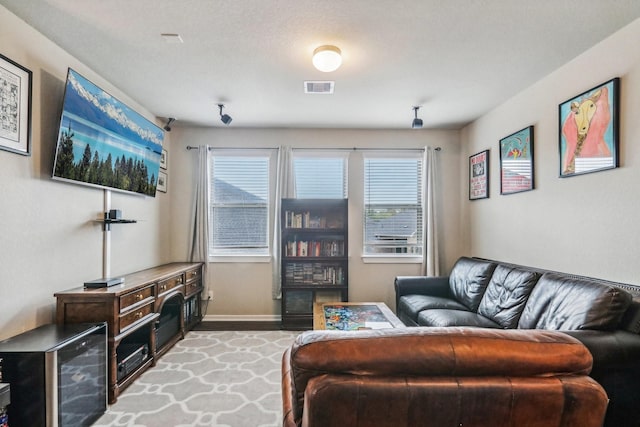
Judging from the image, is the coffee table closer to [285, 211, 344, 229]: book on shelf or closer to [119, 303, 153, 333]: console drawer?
[285, 211, 344, 229]: book on shelf

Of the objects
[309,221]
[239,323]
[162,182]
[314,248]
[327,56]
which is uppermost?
[327,56]

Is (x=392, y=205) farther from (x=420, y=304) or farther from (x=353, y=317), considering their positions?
(x=353, y=317)

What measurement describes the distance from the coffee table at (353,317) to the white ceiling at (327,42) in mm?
2190

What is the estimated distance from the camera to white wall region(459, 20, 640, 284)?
207 centimetres

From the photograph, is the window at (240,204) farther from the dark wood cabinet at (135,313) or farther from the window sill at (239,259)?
the dark wood cabinet at (135,313)

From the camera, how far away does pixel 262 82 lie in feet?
9.62

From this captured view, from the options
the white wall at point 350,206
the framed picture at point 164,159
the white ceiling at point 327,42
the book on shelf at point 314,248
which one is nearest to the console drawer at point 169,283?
the white wall at point 350,206

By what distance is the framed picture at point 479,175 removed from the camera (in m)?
3.80

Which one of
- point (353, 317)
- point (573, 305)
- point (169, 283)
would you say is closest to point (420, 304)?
point (353, 317)

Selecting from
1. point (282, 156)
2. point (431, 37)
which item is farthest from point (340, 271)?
point (431, 37)

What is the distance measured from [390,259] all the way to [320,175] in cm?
152

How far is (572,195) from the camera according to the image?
8.27ft

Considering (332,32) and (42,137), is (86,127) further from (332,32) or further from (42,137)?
(332,32)

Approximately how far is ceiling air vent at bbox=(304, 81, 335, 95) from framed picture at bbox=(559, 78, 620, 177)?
1.99 m
